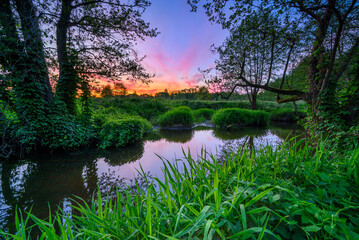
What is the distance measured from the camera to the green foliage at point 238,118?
37.5 ft

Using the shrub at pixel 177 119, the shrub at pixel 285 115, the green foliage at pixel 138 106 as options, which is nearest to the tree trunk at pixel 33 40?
the shrub at pixel 177 119

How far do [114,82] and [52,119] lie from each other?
129 inches

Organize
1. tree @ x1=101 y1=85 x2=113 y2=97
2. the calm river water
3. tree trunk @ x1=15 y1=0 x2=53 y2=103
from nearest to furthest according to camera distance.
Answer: the calm river water < tree trunk @ x1=15 y1=0 x2=53 y2=103 < tree @ x1=101 y1=85 x2=113 y2=97

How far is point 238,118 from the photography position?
11.5 meters

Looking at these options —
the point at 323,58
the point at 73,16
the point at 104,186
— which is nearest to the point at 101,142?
the point at 104,186

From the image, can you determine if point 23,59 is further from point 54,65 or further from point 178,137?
point 178,137

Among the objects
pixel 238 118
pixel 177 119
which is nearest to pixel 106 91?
pixel 177 119

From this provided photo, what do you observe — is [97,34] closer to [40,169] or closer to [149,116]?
[40,169]

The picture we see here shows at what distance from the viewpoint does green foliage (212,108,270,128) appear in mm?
11427

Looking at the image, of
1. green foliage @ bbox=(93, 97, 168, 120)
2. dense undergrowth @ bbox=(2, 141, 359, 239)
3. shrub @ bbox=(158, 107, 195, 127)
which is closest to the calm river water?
dense undergrowth @ bbox=(2, 141, 359, 239)

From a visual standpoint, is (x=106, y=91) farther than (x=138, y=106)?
No

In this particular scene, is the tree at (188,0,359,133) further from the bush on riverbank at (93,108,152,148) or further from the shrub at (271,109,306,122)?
the shrub at (271,109,306,122)

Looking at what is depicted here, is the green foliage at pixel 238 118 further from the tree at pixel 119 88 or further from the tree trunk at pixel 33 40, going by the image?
the tree trunk at pixel 33 40

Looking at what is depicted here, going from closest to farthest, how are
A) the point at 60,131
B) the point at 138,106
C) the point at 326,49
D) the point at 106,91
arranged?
the point at 326,49, the point at 60,131, the point at 106,91, the point at 138,106
